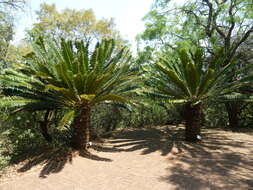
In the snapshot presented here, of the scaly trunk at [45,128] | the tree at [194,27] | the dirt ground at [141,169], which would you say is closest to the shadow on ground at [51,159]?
the dirt ground at [141,169]

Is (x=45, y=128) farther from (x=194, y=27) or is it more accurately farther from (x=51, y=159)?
(x=194, y=27)

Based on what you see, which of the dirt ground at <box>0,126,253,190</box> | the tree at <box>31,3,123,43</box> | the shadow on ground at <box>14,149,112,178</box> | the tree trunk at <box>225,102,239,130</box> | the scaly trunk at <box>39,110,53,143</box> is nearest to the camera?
the dirt ground at <box>0,126,253,190</box>

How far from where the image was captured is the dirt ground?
3445 mm

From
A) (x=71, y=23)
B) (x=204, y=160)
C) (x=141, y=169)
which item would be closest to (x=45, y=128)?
(x=141, y=169)

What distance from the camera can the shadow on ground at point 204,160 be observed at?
3460 millimetres

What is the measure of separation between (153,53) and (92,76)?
18.7 ft

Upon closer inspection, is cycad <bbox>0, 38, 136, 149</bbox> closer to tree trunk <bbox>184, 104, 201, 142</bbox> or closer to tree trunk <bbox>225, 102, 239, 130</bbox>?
tree trunk <bbox>184, 104, 201, 142</bbox>

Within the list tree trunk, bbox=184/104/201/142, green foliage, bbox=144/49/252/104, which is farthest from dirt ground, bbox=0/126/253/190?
green foliage, bbox=144/49/252/104

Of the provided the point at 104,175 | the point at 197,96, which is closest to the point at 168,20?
the point at 197,96

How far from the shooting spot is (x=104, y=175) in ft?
12.8

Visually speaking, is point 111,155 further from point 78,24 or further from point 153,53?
point 78,24

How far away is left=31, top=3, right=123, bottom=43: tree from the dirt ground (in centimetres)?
1271

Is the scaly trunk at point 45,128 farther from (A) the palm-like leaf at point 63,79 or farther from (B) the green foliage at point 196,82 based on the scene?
(B) the green foliage at point 196,82

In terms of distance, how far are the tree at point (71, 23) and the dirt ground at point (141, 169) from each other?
1271 cm
